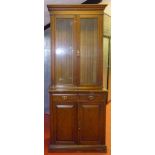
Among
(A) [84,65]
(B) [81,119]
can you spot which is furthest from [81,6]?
(B) [81,119]

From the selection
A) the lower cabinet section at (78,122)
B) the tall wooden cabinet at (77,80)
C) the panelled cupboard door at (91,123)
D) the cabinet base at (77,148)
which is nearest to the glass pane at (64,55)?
the tall wooden cabinet at (77,80)

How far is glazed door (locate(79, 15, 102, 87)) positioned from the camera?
10.3ft

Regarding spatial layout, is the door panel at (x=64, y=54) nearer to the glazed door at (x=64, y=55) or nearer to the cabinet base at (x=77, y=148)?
the glazed door at (x=64, y=55)

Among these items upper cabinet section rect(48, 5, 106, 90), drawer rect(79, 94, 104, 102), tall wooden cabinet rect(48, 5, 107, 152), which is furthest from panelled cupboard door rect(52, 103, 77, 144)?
upper cabinet section rect(48, 5, 106, 90)

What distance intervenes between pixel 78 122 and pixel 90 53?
97cm

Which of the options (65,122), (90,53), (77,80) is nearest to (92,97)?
(77,80)

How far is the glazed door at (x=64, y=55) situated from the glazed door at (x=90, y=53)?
0.12 metres

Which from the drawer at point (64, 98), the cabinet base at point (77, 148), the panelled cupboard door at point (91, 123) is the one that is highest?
the drawer at point (64, 98)

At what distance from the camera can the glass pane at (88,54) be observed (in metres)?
3.15

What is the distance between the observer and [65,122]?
10.2 feet
